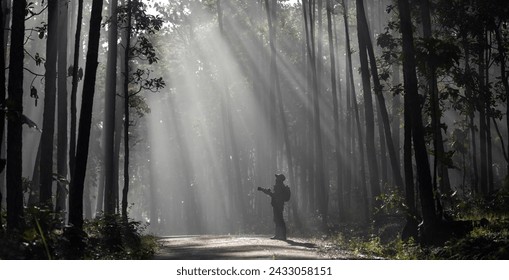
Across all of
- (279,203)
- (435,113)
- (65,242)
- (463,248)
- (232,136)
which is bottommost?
(463,248)

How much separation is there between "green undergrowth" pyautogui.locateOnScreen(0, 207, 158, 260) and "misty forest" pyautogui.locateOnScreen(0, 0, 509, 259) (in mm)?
46

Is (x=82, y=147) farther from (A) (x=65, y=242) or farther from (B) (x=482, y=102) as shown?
(B) (x=482, y=102)

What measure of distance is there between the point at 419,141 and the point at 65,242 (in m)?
7.32

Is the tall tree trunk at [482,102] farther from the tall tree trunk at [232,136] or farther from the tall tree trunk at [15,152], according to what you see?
the tall tree trunk at [15,152]

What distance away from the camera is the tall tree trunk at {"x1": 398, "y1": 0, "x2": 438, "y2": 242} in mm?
14484

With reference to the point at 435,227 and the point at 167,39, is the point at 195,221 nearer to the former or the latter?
the point at 167,39

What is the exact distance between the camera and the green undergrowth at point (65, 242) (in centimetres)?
969

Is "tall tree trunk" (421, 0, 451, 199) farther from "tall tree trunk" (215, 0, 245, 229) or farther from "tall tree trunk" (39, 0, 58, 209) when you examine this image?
"tall tree trunk" (215, 0, 245, 229)

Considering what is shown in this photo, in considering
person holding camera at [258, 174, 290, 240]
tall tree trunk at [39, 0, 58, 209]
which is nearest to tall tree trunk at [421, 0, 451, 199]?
person holding camera at [258, 174, 290, 240]

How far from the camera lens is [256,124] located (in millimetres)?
48469

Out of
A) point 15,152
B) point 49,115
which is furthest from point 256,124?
point 15,152

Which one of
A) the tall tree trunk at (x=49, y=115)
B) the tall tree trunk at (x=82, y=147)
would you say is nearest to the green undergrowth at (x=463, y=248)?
the tall tree trunk at (x=82, y=147)
